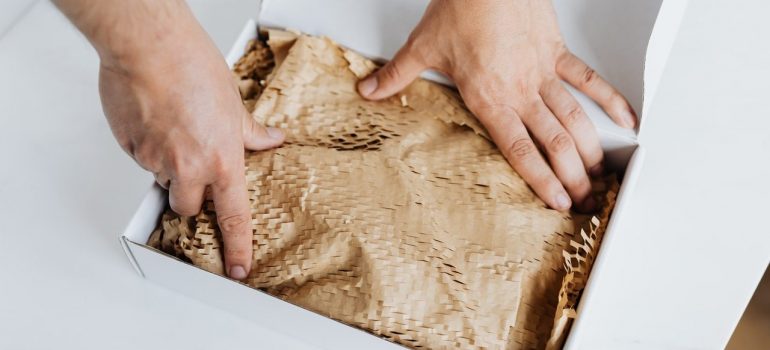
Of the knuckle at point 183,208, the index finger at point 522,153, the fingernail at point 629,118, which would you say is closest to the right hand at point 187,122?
the knuckle at point 183,208

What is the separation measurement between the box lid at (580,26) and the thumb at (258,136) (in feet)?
0.46

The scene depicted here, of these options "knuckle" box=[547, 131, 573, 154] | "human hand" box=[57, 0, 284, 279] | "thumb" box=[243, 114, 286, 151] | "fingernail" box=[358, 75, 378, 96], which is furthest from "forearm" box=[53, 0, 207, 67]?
"knuckle" box=[547, 131, 573, 154]

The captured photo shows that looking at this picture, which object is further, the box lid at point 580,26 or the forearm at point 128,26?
the box lid at point 580,26

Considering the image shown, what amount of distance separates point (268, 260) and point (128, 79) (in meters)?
0.20

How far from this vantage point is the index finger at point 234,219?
0.66m

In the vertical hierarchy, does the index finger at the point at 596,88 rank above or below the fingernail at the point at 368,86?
above

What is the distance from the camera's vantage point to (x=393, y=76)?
0.77m

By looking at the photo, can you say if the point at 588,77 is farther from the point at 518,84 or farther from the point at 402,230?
the point at 402,230

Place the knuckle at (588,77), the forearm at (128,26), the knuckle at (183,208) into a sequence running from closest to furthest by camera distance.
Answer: the forearm at (128,26) < the knuckle at (183,208) < the knuckle at (588,77)

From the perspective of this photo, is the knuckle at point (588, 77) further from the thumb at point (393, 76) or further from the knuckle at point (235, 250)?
the knuckle at point (235, 250)

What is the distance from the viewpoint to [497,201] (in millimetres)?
708

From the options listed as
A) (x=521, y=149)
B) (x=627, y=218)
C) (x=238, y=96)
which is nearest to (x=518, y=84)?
(x=521, y=149)

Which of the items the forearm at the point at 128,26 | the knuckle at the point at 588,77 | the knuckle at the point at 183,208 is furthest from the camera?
the knuckle at the point at 588,77

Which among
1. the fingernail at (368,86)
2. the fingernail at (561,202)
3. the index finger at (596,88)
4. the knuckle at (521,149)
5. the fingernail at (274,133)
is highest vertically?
the index finger at (596,88)
